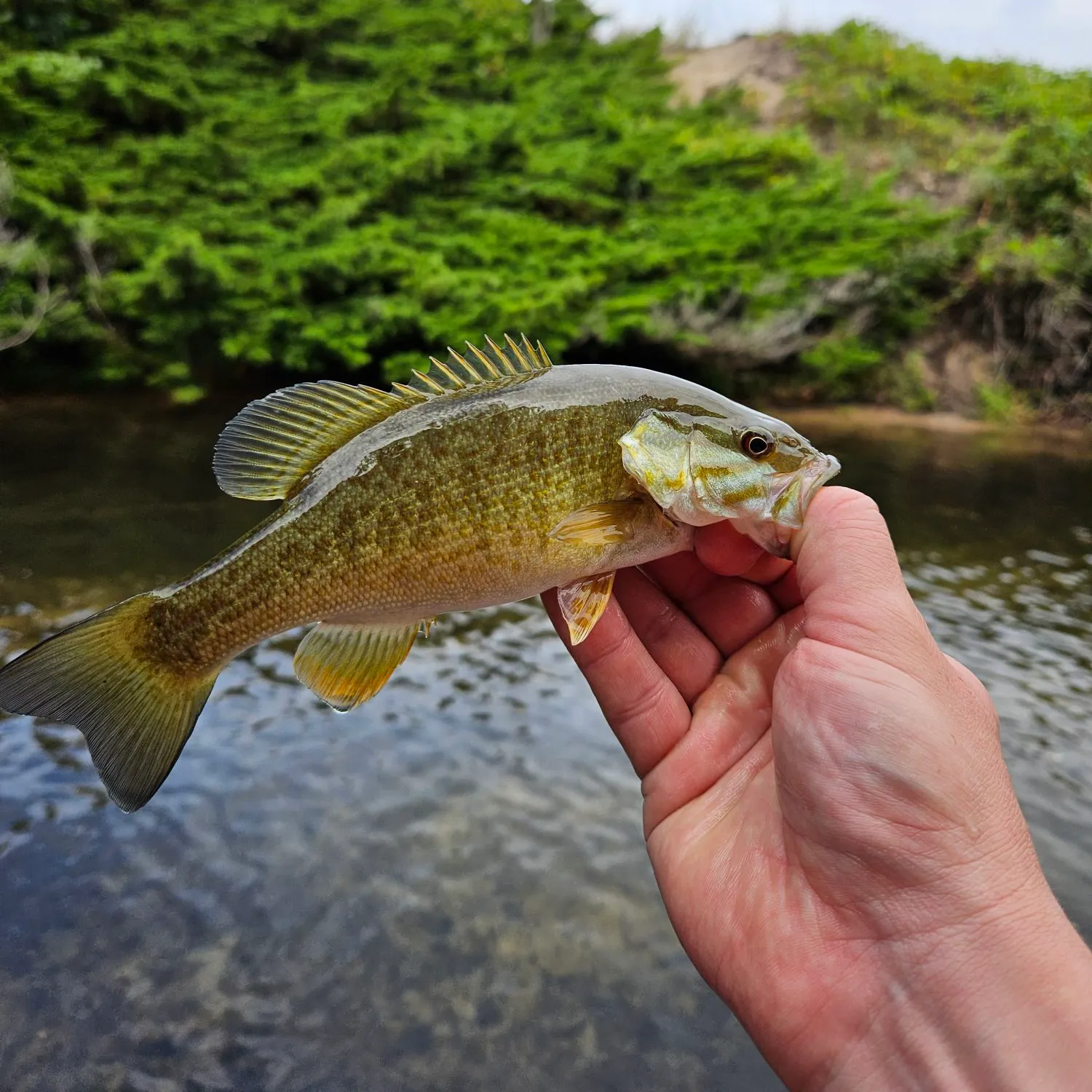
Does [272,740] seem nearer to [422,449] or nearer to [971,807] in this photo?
[422,449]

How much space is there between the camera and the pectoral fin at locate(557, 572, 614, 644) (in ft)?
8.48

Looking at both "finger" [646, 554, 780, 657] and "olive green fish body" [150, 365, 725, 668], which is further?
"finger" [646, 554, 780, 657]

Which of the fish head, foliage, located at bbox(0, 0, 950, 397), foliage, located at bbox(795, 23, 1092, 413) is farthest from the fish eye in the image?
foliage, located at bbox(795, 23, 1092, 413)

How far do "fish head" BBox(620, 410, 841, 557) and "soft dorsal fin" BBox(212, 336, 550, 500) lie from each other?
469mm

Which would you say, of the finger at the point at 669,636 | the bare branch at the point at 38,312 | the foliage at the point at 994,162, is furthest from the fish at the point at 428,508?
the foliage at the point at 994,162

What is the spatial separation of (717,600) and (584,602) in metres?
0.59

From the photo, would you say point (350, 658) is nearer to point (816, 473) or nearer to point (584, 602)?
point (584, 602)

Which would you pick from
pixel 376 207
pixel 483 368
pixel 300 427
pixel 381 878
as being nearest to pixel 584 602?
pixel 483 368

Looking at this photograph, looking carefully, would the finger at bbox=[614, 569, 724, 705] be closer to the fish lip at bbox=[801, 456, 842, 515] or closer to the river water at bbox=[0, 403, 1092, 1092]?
the fish lip at bbox=[801, 456, 842, 515]

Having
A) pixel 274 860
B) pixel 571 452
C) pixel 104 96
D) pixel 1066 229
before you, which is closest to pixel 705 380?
pixel 1066 229

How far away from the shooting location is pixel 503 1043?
4086mm

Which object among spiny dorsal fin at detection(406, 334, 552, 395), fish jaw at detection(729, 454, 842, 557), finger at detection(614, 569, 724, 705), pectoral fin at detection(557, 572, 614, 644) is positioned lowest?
Result: finger at detection(614, 569, 724, 705)

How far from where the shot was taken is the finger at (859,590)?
2.20m

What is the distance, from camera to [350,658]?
2.71 m
